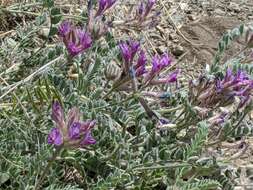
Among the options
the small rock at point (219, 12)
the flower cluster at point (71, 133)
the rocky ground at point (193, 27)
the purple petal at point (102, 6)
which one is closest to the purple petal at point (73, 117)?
the flower cluster at point (71, 133)

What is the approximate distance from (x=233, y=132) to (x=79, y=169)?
0.49 m

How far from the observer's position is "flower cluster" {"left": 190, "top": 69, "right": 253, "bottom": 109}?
1854mm

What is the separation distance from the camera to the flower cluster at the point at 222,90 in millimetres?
1854

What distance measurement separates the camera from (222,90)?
1852mm

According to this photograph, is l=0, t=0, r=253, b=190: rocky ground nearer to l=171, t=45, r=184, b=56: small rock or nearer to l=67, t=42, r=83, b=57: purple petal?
l=171, t=45, r=184, b=56: small rock

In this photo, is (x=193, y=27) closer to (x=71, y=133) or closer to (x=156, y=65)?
(x=156, y=65)

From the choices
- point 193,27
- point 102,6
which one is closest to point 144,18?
point 102,6

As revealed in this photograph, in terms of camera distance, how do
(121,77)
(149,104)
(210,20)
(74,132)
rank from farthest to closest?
(210,20), (149,104), (121,77), (74,132)

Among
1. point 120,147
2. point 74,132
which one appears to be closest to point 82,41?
point 120,147

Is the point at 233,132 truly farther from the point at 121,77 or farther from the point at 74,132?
the point at 74,132

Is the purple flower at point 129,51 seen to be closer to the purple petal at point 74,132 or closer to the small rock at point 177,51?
the purple petal at point 74,132

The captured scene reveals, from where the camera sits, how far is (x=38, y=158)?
1.71 m

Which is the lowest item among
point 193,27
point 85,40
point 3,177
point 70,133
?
point 3,177

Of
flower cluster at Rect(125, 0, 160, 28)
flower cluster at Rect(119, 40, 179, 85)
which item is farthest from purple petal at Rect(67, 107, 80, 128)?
flower cluster at Rect(125, 0, 160, 28)
